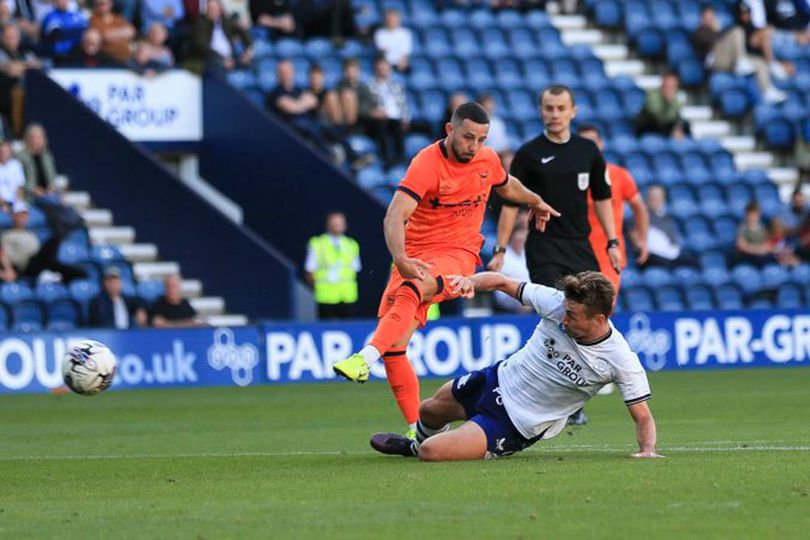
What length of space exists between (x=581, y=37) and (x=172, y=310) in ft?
36.0

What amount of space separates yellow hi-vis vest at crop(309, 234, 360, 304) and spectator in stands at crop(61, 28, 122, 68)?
4100mm

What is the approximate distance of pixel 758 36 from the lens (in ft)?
91.5

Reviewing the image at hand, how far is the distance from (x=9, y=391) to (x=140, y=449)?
21.7 ft

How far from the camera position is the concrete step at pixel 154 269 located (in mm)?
21391

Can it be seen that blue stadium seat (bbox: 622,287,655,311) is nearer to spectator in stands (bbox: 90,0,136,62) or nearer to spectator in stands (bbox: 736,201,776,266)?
spectator in stands (bbox: 736,201,776,266)

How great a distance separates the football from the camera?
11.2 m

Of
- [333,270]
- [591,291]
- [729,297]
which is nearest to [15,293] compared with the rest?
[333,270]

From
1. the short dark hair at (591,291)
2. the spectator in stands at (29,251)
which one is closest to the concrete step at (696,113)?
the spectator in stands at (29,251)

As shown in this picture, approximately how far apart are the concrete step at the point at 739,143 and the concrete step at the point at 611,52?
225 centimetres

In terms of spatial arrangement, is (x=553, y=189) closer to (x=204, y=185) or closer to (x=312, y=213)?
(x=312, y=213)

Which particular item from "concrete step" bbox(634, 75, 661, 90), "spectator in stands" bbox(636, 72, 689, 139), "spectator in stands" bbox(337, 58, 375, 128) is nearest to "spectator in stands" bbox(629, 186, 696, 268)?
"spectator in stands" bbox(636, 72, 689, 139)

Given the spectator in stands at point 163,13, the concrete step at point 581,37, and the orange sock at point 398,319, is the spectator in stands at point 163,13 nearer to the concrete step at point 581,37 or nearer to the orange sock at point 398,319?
the concrete step at point 581,37

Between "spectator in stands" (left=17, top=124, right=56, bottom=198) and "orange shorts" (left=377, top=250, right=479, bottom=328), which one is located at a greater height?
"spectator in stands" (left=17, top=124, right=56, bottom=198)

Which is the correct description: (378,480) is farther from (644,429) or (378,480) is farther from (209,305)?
(209,305)
